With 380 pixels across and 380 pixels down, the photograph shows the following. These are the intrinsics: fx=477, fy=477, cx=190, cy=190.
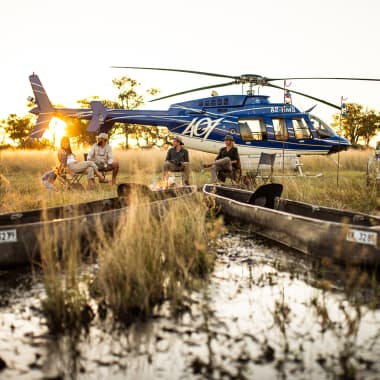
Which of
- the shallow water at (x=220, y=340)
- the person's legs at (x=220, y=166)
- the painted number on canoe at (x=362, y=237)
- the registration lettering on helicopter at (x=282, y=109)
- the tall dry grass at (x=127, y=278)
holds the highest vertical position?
the registration lettering on helicopter at (x=282, y=109)

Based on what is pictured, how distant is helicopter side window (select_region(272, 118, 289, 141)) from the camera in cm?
1708

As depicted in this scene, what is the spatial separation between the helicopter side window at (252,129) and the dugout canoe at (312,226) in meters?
8.79

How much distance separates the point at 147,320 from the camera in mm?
3951

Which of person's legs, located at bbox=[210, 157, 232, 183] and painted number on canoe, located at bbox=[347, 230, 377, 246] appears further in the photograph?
person's legs, located at bbox=[210, 157, 232, 183]

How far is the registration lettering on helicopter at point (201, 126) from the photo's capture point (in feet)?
57.7

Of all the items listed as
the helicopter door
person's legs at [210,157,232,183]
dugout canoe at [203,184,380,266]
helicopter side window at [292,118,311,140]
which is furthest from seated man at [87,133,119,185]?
helicopter side window at [292,118,311,140]

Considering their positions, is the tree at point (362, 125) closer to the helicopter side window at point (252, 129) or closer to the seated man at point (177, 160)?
the helicopter side window at point (252, 129)

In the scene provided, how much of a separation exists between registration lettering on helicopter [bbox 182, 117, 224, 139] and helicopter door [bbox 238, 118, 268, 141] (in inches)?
35.7

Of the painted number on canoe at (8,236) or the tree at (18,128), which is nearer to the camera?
the painted number on canoe at (8,236)

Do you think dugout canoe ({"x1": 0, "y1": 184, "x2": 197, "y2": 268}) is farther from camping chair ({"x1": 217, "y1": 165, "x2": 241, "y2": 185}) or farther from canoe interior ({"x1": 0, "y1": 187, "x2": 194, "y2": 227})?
camping chair ({"x1": 217, "y1": 165, "x2": 241, "y2": 185})

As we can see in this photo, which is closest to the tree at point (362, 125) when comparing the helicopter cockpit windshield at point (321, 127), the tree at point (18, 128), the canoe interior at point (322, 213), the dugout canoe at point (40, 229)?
the tree at point (18, 128)

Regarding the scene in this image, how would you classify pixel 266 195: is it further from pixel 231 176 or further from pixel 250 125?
pixel 250 125

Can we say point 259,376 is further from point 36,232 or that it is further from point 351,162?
point 351,162

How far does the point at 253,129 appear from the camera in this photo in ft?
56.7
